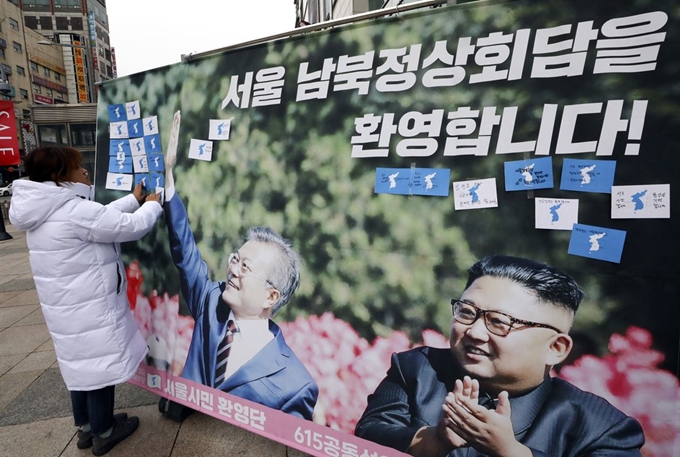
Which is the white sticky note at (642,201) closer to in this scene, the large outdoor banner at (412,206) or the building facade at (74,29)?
the large outdoor banner at (412,206)

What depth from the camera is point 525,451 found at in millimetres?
1713

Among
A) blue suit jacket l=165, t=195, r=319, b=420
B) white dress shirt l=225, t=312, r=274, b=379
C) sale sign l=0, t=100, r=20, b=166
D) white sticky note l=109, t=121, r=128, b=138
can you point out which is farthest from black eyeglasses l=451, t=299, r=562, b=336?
sale sign l=0, t=100, r=20, b=166

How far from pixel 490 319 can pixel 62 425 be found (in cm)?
310

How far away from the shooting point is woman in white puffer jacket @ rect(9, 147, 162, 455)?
222 centimetres

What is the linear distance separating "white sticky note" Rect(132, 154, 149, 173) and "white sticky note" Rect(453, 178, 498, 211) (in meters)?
2.09

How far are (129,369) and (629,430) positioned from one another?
269 centimetres

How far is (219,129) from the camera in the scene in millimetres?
2297

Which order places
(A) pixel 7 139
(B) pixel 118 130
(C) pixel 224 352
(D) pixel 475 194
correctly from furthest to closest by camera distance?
(A) pixel 7 139 < (B) pixel 118 130 < (C) pixel 224 352 < (D) pixel 475 194

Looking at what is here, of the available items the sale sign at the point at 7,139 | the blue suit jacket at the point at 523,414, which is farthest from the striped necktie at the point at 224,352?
the sale sign at the point at 7,139

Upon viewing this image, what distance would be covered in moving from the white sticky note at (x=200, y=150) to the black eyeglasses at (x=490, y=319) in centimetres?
164

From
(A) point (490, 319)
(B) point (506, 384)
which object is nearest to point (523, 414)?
(B) point (506, 384)

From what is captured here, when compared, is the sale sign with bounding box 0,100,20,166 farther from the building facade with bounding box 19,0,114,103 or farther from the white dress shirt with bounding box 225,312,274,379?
the building facade with bounding box 19,0,114,103

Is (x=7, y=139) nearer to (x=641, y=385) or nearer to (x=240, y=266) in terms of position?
(x=240, y=266)

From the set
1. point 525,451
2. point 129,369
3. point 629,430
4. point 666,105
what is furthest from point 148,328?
point 666,105
